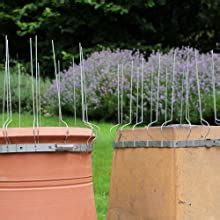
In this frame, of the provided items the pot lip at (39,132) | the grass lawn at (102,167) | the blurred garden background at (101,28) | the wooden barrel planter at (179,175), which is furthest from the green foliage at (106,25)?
the pot lip at (39,132)

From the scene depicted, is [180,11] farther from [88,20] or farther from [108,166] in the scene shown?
[108,166]

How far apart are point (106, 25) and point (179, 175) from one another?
11797 millimetres

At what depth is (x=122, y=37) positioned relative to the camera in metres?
14.3

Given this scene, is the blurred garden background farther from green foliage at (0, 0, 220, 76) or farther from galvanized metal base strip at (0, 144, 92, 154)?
galvanized metal base strip at (0, 144, 92, 154)

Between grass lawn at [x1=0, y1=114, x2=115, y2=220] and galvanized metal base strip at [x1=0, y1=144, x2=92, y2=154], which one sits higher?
galvanized metal base strip at [x1=0, y1=144, x2=92, y2=154]

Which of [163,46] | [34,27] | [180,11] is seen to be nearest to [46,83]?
[34,27]

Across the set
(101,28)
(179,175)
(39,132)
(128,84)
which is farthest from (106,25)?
(39,132)

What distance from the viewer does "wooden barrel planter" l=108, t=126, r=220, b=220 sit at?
286 centimetres

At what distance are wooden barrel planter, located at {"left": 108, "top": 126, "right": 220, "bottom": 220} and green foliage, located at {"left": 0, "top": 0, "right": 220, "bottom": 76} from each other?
10200 mm

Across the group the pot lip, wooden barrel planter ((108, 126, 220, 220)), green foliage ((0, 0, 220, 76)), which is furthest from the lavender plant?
the pot lip

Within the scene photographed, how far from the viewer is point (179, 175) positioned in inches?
112

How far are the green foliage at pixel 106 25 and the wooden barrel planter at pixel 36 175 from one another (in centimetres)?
1055

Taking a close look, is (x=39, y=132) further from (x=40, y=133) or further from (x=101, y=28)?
(x=101, y=28)

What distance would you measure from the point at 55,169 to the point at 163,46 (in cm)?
1244
